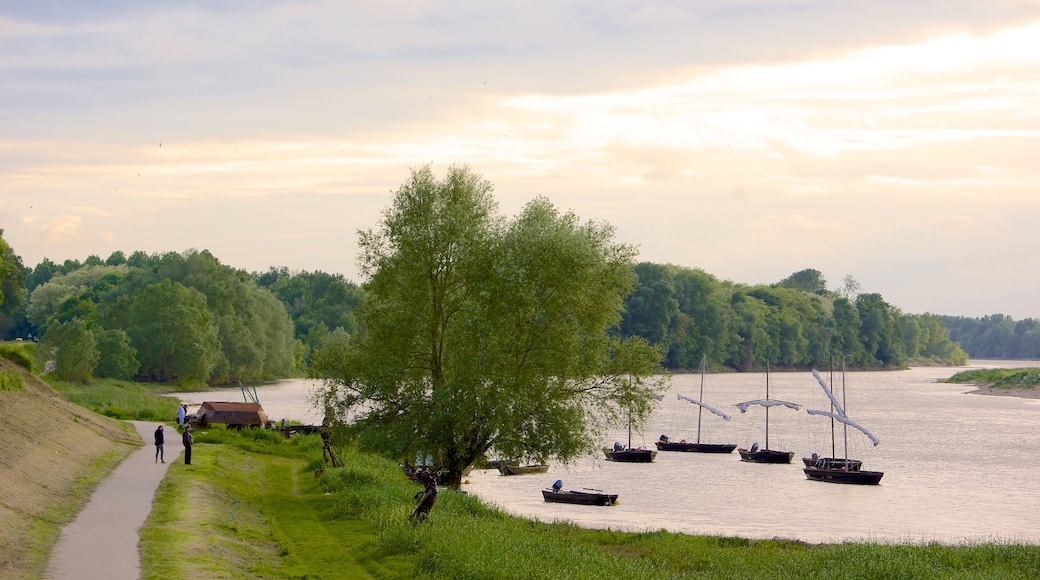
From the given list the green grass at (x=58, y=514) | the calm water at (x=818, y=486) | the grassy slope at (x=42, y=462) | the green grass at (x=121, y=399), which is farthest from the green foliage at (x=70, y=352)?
the green grass at (x=58, y=514)

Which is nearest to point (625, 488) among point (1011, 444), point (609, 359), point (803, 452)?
point (609, 359)

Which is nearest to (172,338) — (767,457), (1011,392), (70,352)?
(70,352)

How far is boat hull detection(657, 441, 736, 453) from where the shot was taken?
300 ft

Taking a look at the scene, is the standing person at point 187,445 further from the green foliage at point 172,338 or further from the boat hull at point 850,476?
the green foliage at point 172,338

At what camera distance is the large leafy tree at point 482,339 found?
44.4m

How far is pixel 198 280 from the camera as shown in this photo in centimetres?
16500

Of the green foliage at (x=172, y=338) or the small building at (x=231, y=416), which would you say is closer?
the small building at (x=231, y=416)

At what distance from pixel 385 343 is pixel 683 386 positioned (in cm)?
13196

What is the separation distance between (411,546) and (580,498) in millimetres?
28730

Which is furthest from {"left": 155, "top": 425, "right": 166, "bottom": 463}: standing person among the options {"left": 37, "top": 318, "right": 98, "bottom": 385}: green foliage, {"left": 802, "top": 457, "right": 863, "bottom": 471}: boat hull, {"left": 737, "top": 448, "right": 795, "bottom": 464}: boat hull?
{"left": 37, "top": 318, "right": 98, "bottom": 385}: green foliage

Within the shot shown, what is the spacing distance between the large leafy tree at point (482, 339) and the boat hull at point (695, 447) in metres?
46.0

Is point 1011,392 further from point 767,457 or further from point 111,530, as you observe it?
point 111,530

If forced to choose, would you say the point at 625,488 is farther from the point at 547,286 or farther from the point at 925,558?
the point at 925,558

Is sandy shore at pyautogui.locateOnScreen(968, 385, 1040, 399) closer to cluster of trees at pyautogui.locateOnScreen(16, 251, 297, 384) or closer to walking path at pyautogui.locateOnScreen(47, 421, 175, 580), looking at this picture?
cluster of trees at pyautogui.locateOnScreen(16, 251, 297, 384)
